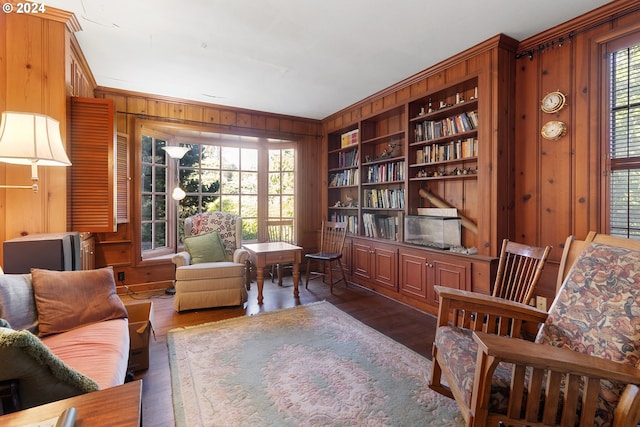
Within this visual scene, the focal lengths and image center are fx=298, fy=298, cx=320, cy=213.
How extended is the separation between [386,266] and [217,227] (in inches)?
86.2

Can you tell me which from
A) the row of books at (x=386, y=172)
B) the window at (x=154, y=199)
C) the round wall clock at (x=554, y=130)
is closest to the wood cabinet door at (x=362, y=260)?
the row of books at (x=386, y=172)

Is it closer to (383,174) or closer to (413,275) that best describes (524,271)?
(413,275)

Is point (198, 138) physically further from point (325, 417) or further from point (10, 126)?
point (325, 417)

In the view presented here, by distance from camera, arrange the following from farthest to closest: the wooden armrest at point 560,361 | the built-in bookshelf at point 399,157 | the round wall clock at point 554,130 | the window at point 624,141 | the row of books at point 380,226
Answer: the row of books at point 380,226 < the built-in bookshelf at point 399,157 < the round wall clock at point 554,130 < the window at point 624,141 < the wooden armrest at point 560,361

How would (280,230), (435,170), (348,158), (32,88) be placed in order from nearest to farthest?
(32,88)
(435,170)
(348,158)
(280,230)

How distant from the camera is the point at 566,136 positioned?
235 cm

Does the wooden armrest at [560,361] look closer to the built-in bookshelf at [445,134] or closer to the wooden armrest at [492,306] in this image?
the wooden armrest at [492,306]

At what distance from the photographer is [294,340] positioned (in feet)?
8.04

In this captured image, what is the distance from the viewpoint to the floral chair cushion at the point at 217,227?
3.80 meters

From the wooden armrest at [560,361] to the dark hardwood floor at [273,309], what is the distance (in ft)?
4.19

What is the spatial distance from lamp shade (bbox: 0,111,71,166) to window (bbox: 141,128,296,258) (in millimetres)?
2302

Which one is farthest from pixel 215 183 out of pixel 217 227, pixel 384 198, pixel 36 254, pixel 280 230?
pixel 36 254

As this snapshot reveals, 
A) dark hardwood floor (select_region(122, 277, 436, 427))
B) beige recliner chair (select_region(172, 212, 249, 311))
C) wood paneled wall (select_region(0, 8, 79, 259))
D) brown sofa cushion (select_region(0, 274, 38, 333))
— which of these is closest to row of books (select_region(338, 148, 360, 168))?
dark hardwood floor (select_region(122, 277, 436, 427))

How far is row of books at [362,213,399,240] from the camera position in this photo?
11.9 ft
